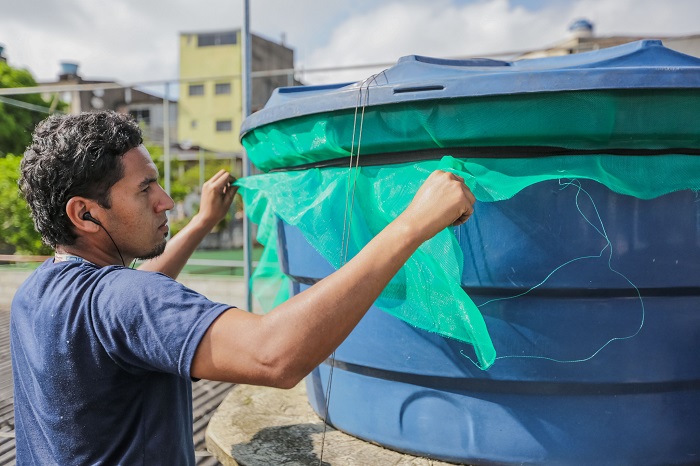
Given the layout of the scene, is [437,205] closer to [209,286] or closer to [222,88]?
[209,286]

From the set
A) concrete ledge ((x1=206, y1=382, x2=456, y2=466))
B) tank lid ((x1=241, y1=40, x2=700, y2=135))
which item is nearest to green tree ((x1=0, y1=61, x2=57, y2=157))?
concrete ledge ((x1=206, y1=382, x2=456, y2=466))

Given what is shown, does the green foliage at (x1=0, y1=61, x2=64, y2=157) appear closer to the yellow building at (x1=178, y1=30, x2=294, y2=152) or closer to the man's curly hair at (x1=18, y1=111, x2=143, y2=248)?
the yellow building at (x1=178, y1=30, x2=294, y2=152)

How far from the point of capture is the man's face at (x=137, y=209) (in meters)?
1.11

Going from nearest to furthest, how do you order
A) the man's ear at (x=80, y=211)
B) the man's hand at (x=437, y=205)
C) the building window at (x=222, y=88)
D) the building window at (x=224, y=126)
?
the man's hand at (x=437, y=205) → the man's ear at (x=80, y=211) → the building window at (x=224, y=126) → the building window at (x=222, y=88)

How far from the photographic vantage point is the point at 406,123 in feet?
4.37

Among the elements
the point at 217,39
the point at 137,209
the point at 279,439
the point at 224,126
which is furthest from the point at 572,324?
the point at 217,39

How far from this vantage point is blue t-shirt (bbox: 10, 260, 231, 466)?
896mm

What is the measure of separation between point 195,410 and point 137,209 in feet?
5.38

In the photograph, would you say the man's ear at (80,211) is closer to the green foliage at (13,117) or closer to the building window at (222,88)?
the green foliage at (13,117)

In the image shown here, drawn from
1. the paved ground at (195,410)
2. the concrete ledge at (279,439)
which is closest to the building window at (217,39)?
the paved ground at (195,410)

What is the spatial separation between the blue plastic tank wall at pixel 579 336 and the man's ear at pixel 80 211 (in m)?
0.81

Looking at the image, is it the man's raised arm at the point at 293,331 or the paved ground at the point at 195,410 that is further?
the paved ground at the point at 195,410

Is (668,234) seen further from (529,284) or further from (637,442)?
(637,442)

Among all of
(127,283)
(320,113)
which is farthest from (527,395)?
(127,283)
